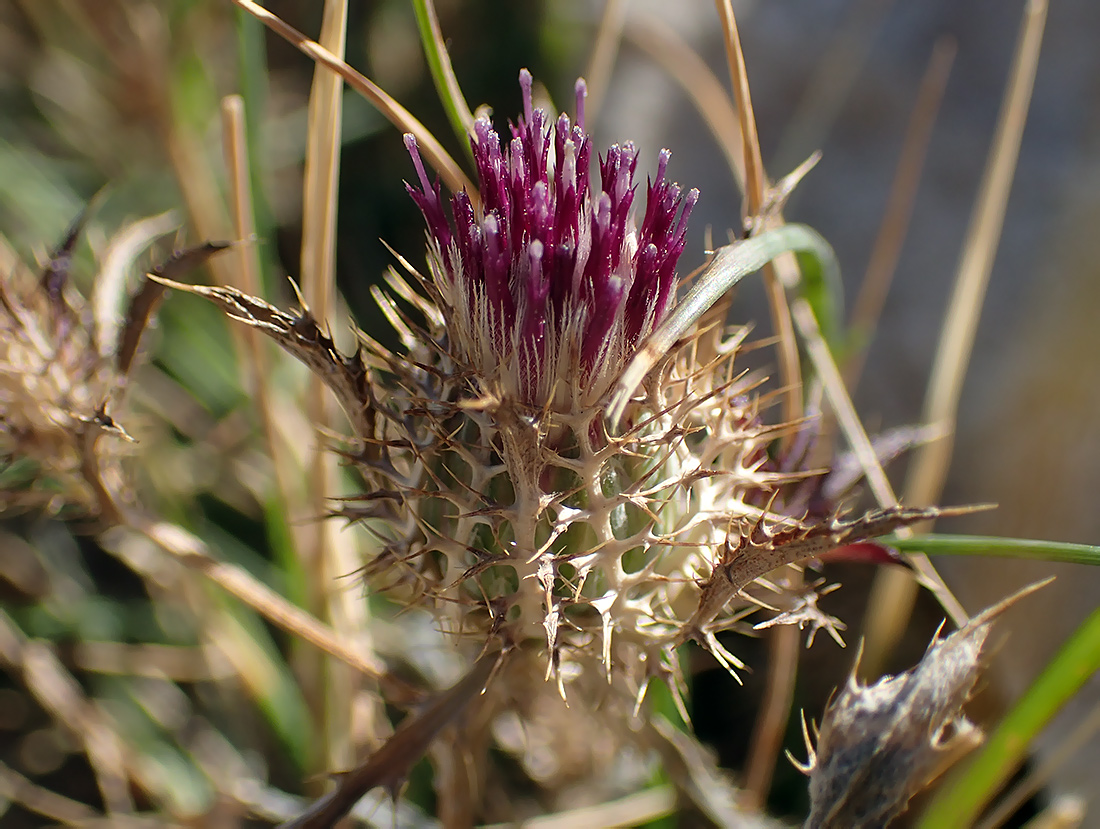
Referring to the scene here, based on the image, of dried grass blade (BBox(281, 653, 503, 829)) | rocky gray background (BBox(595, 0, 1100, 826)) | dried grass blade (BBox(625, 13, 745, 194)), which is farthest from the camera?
dried grass blade (BBox(625, 13, 745, 194))

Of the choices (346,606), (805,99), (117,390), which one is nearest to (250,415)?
(346,606)

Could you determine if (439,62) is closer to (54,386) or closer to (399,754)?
(54,386)

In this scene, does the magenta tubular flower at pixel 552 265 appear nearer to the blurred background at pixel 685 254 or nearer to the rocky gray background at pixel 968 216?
the blurred background at pixel 685 254

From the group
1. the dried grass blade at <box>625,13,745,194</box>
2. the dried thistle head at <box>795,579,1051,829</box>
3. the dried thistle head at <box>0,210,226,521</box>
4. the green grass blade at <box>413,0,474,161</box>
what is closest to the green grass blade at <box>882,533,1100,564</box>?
the dried thistle head at <box>795,579,1051,829</box>

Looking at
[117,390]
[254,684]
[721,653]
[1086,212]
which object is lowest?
[254,684]

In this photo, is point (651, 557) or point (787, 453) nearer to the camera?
point (651, 557)

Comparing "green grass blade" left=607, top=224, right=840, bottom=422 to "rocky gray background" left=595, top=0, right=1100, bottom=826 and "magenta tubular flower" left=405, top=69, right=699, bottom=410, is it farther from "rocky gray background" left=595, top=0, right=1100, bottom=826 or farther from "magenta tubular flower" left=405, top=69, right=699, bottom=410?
"rocky gray background" left=595, top=0, right=1100, bottom=826

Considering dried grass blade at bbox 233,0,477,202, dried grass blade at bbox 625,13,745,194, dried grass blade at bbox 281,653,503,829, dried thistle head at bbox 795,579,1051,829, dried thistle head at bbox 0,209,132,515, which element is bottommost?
dried grass blade at bbox 281,653,503,829

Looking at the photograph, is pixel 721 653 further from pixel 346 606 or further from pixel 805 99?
pixel 805 99

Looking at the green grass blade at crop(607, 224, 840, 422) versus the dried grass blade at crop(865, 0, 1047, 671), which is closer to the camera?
the green grass blade at crop(607, 224, 840, 422)
